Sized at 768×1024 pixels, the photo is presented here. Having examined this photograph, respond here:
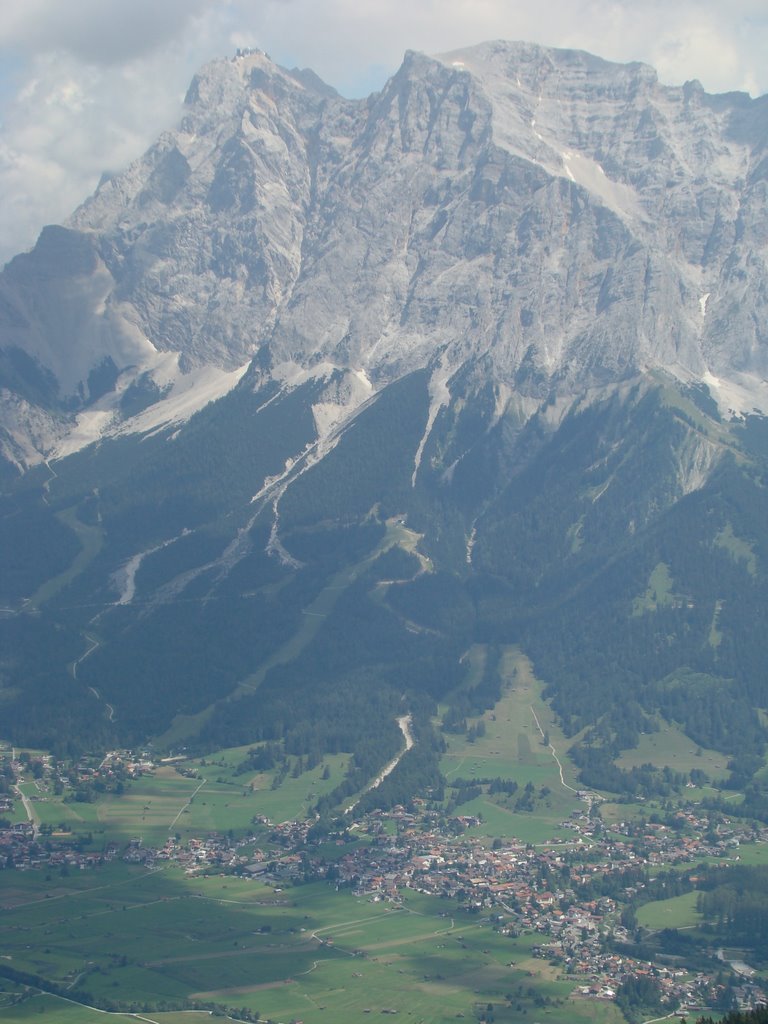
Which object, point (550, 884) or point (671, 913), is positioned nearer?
point (671, 913)

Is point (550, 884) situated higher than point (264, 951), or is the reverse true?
point (550, 884)

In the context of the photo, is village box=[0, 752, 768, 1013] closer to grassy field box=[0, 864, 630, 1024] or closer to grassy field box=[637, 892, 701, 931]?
grassy field box=[637, 892, 701, 931]

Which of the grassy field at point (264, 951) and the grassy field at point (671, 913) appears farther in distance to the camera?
the grassy field at point (671, 913)

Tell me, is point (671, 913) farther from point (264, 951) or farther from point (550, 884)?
point (264, 951)

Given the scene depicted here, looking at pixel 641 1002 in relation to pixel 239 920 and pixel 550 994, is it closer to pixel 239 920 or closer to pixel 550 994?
pixel 550 994

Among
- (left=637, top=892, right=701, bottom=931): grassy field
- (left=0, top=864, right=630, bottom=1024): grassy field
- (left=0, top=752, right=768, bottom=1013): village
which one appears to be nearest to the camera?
(left=0, top=864, right=630, bottom=1024): grassy field

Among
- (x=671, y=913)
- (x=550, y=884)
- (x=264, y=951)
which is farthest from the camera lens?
(x=550, y=884)

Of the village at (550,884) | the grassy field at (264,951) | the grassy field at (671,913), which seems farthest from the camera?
the grassy field at (671,913)

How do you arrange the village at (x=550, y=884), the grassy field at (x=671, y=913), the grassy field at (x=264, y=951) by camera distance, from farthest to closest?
the grassy field at (x=671, y=913) → the village at (x=550, y=884) → the grassy field at (x=264, y=951)

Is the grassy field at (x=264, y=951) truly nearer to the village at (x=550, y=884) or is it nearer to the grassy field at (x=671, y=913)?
the village at (x=550, y=884)

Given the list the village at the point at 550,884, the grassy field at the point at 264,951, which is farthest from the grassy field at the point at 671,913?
the grassy field at the point at 264,951

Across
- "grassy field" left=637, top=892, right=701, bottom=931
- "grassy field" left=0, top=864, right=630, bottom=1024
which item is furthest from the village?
"grassy field" left=0, top=864, right=630, bottom=1024

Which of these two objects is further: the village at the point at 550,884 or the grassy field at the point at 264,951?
the village at the point at 550,884

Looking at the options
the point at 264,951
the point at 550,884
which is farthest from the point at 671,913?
the point at 264,951
